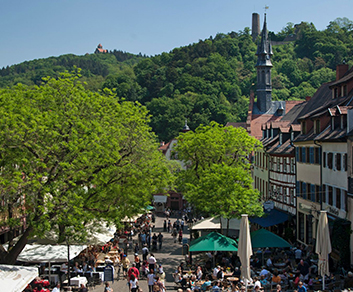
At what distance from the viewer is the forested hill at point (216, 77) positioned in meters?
120

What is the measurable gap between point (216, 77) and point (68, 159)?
121 metres

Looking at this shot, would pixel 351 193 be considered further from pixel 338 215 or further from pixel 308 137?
pixel 308 137

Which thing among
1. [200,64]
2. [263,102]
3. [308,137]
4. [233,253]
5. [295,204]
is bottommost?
[233,253]

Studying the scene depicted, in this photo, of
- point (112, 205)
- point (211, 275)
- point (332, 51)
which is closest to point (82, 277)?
point (112, 205)

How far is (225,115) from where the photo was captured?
396 feet

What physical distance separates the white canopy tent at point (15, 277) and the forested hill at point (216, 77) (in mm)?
90837

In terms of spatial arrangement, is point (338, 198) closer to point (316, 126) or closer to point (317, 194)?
point (317, 194)

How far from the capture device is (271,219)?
127 feet

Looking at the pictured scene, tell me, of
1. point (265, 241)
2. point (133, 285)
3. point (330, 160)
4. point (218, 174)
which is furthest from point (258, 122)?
point (133, 285)

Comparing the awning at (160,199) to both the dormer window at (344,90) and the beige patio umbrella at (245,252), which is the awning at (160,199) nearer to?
the dormer window at (344,90)

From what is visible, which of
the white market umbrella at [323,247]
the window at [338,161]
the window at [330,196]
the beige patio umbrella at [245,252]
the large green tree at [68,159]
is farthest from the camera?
the window at [330,196]

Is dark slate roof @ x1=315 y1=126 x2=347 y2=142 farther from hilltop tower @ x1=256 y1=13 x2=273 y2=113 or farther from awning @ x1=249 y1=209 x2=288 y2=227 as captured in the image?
hilltop tower @ x1=256 y1=13 x2=273 y2=113

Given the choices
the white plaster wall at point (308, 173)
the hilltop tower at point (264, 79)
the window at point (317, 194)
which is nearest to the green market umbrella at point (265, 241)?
the window at point (317, 194)

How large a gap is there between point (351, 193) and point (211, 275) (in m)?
8.09
